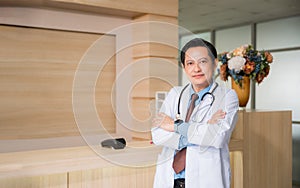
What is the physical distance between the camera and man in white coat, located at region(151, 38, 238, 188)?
53.5 inches

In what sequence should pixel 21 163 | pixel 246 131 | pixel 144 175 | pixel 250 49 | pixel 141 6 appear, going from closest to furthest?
pixel 21 163
pixel 144 175
pixel 246 131
pixel 250 49
pixel 141 6

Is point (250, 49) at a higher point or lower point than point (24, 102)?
higher

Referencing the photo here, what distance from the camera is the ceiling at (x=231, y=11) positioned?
4.17m

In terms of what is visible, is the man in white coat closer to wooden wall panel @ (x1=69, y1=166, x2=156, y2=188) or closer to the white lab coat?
Answer: the white lab coat

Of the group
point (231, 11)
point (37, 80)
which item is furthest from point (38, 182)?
point (231, 11)

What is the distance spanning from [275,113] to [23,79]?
67.8 inches

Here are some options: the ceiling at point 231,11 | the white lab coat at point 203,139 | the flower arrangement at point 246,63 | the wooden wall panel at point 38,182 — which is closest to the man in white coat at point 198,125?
the white lab coat at point 203,139

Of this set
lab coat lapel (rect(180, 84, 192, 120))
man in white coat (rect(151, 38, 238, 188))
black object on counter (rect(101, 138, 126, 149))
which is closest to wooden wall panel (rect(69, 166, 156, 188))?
black object on counter (rect(101, 138, 126, 149))

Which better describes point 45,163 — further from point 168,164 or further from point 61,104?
point 61,104

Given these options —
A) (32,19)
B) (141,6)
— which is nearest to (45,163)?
(32,19)

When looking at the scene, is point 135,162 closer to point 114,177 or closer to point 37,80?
point 114,177

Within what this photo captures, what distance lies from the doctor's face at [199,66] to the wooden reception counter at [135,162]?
0.48m

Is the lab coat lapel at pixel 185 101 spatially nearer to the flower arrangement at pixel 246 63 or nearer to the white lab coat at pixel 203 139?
the white lab coat at pixel 203 139

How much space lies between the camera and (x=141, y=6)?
2574 millimetres
